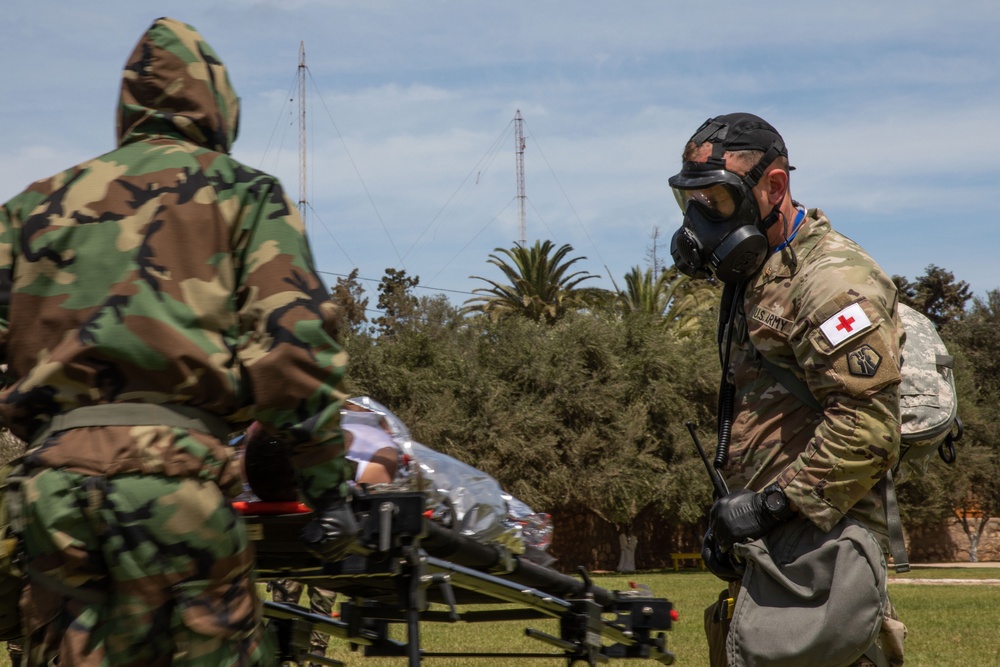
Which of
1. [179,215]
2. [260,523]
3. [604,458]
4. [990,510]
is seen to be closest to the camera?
[179,215]

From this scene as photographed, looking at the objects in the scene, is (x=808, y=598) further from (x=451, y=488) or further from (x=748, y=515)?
(x=451, y=488)

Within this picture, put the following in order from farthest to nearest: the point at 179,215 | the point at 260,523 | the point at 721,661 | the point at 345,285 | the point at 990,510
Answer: the point at 345,285
the point at 990,510
the point at 721,661
the point at 260,523
the point at 179,215

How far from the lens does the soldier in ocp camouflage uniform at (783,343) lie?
11.3 ft

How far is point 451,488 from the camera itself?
4.41 metres

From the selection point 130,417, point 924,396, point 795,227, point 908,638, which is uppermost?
point 795,227

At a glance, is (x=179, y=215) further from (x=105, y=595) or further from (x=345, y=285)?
(x=345, y=285)

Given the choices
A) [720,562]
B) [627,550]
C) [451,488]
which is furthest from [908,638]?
[627,550]

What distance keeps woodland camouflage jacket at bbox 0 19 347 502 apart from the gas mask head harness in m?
1.36

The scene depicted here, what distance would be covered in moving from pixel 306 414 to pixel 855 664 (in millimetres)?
1789

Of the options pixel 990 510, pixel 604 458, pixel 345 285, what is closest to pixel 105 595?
pixel 604 458

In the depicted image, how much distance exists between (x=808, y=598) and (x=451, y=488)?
1.46 m

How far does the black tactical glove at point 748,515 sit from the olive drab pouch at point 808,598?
0.13 feet

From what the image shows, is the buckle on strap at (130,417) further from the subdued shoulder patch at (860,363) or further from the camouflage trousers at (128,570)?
the subdued shoulder patch at (860,363)

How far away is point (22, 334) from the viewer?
9.83ft
